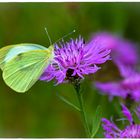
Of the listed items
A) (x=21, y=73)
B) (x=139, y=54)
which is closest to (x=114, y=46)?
(x=139, y=54)

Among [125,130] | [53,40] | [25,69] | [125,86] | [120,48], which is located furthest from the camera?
[120,48]

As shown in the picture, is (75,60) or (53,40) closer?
(75,60)

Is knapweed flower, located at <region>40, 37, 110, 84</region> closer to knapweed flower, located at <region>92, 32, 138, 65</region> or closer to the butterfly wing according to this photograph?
the butterfly wing

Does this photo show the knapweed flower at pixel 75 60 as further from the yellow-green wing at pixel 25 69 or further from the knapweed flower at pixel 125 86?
the knapweed flower at pixel 125 86

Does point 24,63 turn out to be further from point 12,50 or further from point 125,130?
point 125,130

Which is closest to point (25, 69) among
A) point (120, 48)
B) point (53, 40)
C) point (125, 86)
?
point (125, 86)

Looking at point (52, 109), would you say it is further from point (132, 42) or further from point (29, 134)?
point (132, 42)

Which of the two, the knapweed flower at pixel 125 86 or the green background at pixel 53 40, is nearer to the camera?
the knapweed flower at pixel 125 86

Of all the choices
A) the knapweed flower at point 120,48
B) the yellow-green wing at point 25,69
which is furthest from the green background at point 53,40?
the yellow-green wing at point 25,69
